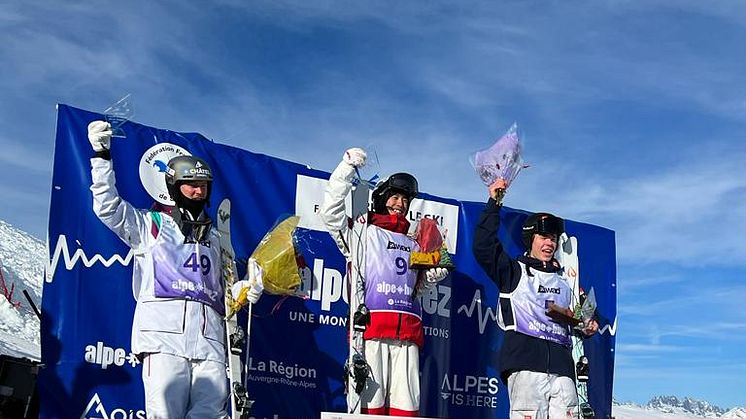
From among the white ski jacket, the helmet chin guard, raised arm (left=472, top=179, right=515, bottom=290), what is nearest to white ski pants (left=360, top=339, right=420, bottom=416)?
raised arm (left=472, top=179, right=515, bottom=290)

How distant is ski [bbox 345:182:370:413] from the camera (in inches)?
238

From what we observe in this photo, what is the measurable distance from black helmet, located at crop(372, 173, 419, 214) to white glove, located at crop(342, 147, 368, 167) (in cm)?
71

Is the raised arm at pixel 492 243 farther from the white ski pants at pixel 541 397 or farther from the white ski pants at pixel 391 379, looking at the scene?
the white ski pants at pixel 391 379

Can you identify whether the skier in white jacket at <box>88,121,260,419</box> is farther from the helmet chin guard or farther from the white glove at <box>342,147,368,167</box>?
the white glove at <box>342,147,368,167</box>

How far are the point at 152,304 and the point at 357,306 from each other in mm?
1589

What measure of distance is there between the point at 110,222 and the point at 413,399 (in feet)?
8.18

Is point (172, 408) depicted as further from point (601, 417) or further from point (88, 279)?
point (601, 417)

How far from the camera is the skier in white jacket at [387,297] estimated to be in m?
6.16

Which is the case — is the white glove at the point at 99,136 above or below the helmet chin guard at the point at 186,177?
above

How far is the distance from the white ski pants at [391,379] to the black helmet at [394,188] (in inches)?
45.8

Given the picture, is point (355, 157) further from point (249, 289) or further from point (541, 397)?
point (541, 397)

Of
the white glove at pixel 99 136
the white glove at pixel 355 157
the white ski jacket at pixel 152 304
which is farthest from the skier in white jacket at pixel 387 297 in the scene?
the white glove at pixel 99 136

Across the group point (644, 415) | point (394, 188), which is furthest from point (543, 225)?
point (644, 415)

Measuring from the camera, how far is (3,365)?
5828mm
